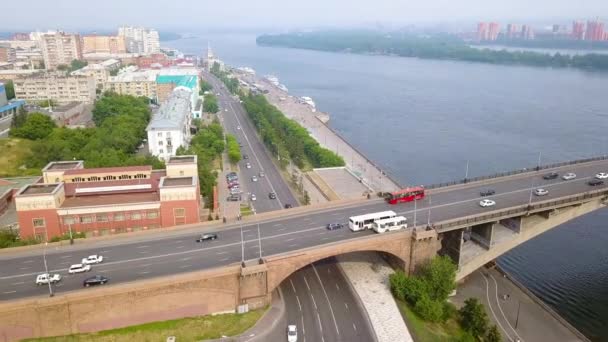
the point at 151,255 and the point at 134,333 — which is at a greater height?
the point at 151,255

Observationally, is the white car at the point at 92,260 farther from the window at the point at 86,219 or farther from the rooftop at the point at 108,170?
the rooftop at the point at 108,170

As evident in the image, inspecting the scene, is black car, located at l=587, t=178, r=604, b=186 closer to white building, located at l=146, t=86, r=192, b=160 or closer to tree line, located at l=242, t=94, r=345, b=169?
tree line, located at l=242, t=94, r=345, b=169

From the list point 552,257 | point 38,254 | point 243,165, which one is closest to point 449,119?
point 243,165

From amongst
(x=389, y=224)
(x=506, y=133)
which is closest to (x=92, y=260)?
(x=389, y=224)

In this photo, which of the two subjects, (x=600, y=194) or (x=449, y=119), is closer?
(x=600, y=194)

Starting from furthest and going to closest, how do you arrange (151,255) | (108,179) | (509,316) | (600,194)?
(108,179) → (600,194) → (509,316) → (151,255)

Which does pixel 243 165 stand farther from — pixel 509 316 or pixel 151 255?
pixel 509 316

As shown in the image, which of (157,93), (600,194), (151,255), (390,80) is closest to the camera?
(151,255)
